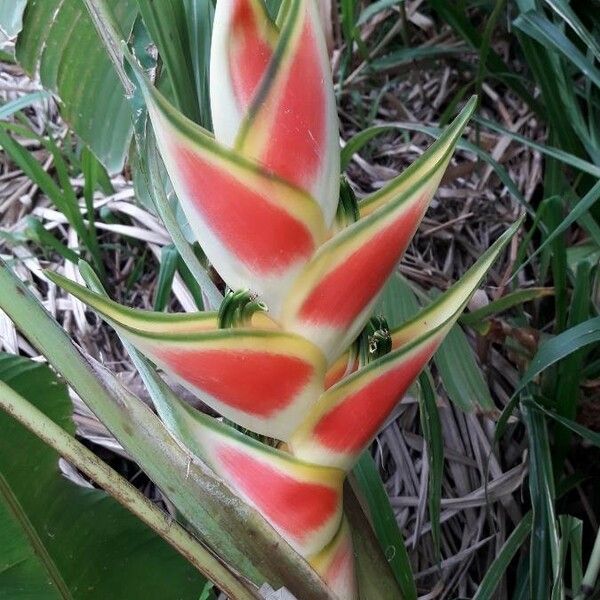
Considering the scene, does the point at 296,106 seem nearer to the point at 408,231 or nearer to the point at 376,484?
the point at 408,231

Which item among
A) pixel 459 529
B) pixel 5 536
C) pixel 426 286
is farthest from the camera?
pixel 426 286

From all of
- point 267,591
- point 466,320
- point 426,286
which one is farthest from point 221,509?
point 426,286

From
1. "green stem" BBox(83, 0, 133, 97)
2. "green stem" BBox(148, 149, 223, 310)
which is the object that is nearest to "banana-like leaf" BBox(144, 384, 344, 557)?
"green stem" BBox(148, 149, 223, 310)

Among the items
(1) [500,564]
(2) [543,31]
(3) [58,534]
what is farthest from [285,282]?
(2) [543,31]

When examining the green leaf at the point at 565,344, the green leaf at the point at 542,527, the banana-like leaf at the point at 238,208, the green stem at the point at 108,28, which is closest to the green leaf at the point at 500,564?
the green leaf at the point at 542,527

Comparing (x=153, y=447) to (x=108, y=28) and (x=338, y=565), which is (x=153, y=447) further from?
(x=108, y=28)

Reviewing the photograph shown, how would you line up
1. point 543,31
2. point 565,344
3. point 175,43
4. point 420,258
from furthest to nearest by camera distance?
point 420,258
point 543,31
point 565,344
point 175,43

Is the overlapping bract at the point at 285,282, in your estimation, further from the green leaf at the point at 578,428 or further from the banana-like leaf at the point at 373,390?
the green leaf at the point at 578,428
